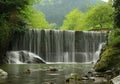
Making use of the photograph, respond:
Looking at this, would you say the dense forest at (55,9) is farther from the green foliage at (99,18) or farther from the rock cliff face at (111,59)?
the rock cliff face at (111,59)

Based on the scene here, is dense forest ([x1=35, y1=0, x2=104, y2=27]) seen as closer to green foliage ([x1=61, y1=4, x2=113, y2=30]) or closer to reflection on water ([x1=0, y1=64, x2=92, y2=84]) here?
green foliage ([x1=61, y1=4, x2=113, y2=30])

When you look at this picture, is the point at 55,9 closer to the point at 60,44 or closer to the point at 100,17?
the point at 100,17

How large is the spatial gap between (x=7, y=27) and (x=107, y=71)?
18482mm

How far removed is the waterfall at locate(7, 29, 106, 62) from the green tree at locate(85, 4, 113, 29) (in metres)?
23.2

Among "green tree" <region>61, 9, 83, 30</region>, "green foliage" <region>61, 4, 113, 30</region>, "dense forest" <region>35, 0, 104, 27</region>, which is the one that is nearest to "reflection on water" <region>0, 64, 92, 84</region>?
"green foliage" <region>61, 4, 113, 30</region>

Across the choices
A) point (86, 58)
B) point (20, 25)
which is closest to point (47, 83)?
point (20, 25)

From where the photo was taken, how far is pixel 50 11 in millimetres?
181375

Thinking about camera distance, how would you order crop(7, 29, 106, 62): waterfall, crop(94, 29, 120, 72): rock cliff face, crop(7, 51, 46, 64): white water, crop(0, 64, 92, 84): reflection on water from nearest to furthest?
crop(0, 64, 92, 84): reflection on water, crop(94, 29, 120, 72): rock cliff face, crop(7, 51, 46, 64): white water, crop(7, 29, 106, 62): waterfall

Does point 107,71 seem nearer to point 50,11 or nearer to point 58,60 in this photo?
point 58,60

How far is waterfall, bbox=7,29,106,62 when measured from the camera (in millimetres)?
40531

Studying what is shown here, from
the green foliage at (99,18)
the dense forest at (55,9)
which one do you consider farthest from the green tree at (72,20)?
the dense forest at (55,9)

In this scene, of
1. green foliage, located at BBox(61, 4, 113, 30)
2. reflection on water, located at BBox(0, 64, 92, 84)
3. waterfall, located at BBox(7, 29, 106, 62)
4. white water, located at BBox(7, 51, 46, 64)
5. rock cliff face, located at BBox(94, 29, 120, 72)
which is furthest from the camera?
green foliage, located at BBox(61, 4, 113, 30)

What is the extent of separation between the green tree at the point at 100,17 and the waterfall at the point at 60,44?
23.2 metres

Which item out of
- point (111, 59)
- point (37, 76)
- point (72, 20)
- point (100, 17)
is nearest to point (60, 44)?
point (111, 59)
